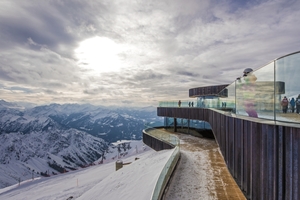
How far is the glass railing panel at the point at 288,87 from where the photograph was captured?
402cm

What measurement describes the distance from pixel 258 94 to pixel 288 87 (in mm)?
1394

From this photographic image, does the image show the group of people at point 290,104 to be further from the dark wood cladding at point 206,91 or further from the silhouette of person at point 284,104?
the dark wood cladding at point 206,91

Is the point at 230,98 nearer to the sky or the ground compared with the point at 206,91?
nearer to the ground

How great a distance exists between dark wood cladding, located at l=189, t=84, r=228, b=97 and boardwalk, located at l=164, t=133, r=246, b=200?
16.2 m

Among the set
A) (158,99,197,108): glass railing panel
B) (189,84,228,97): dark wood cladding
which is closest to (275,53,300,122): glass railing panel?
(158,99,197,108): glass railing panel

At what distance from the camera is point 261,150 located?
16.4 ft

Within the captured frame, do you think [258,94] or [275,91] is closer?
[275,91]

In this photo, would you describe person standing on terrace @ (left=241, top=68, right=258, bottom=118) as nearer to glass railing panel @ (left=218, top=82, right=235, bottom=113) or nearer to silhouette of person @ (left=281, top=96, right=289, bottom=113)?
silhouette of person @ (left=281, top=96, right=289, bottom=113)

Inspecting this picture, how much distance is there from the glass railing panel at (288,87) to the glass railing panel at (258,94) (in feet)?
0.84

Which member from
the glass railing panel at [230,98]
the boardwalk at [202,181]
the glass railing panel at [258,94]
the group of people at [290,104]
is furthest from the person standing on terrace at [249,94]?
the boardwalk at [202,181]

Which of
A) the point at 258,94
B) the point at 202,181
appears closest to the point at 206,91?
the point at 202,181

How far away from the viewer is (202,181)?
8.67 metres

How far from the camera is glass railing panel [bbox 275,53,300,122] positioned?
402 centimetres

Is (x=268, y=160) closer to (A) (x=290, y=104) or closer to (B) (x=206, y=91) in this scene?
(A) (x=290, y=104)
